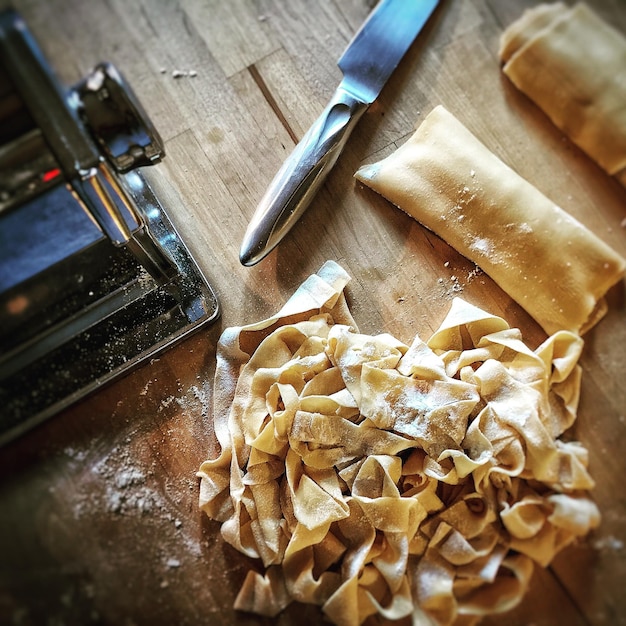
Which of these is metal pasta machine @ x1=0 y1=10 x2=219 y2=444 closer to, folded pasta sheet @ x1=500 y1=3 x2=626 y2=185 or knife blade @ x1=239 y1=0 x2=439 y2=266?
knife blade @ x1=239 y1=0 x2=439 y2=266

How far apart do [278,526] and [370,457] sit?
0.12 metres

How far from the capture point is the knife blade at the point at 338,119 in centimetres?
67

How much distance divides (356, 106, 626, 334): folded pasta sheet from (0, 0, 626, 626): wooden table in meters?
0.02

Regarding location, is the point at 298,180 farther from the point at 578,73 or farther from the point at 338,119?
the point at 578,73

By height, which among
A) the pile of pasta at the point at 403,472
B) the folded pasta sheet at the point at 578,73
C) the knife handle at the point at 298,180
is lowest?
the pile of pasta at the point at 403,472

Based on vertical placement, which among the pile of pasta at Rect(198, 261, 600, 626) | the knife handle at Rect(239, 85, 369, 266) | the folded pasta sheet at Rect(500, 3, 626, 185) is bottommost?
the pile of pasta at Rect(198, 261, 600, 626)

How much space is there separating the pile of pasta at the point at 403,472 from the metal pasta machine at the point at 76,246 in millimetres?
136

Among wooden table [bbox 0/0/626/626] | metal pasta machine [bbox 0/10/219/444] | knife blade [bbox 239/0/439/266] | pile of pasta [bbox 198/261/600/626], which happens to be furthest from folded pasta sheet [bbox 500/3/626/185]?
metal pasta machine [bbox 0/10/219/444]

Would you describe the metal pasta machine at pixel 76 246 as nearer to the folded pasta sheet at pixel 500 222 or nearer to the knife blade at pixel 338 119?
the knife blade at pixel 338 119

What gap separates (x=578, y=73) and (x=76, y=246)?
1.93 feet

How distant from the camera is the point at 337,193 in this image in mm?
733

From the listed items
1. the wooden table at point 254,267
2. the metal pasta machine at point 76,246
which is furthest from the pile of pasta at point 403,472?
the metal pasta machine at point 76,246

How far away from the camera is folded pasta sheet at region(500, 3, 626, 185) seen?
69 cm

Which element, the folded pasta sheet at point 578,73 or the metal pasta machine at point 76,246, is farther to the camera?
the folded pasta sheet at point 578,73
